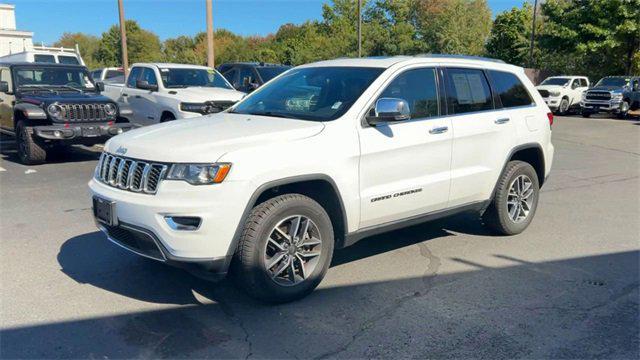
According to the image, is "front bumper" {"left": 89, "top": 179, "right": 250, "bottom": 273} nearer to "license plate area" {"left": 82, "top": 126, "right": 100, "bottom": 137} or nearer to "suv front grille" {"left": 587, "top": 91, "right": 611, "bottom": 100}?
"license plate area" {"left": 82, "top": 126, "right": 100, "bottom": 137}

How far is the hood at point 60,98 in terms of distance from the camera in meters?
9.79

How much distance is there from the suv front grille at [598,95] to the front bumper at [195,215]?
23725 mm

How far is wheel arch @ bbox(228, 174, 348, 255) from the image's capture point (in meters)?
3.74

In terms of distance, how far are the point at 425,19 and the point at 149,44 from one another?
3843 centimetres

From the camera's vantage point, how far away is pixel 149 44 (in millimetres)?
77500

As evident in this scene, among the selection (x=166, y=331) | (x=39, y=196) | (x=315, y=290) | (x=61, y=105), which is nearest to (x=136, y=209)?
(x=166, y=331)

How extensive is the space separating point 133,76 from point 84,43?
81.7 metres

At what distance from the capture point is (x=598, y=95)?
936 inches

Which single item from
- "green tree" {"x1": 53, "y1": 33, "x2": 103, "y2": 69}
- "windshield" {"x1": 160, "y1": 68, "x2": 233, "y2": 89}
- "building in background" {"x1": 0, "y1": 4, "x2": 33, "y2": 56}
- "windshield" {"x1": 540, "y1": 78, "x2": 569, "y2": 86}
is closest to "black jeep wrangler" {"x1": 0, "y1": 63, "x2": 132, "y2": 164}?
"windshield" {"x1": 160, "y1": 68, "x2": 233, "y2": 89}

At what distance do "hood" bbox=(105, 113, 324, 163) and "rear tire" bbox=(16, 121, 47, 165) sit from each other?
20.9 feet

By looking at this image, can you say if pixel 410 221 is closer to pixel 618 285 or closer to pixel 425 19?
pixel 618 285

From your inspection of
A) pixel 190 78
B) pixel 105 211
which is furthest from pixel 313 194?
pixel 190 78

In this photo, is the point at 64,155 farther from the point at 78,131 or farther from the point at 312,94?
the point at 312,94

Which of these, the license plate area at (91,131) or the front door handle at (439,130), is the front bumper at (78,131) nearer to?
the license plate area at (91,131)
